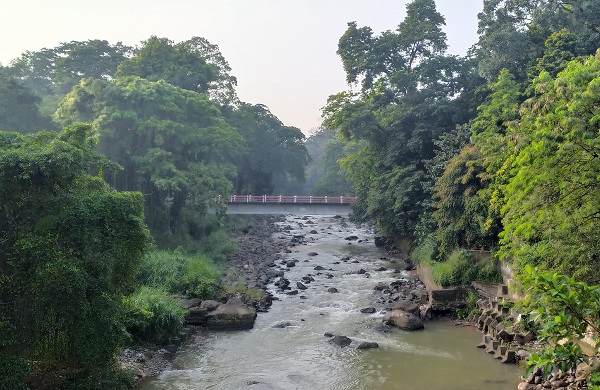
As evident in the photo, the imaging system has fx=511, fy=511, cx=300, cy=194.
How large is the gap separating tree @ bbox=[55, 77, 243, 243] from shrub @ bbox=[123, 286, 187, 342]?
36.9ft

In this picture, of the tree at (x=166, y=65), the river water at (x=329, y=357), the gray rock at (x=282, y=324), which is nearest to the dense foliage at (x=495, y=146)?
the river water at (x=329, y=357)

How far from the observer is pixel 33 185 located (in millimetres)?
12117

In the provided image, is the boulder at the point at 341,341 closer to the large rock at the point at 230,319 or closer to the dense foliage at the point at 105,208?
the large rock at the point at 230,319

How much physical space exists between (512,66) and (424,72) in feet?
22.4

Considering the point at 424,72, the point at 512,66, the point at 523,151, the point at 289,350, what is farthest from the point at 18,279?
the point at 424,72

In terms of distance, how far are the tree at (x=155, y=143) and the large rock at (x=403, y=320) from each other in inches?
566

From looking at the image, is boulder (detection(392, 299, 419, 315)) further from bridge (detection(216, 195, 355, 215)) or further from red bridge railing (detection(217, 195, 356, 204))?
red bridge railing (detection(217, 195, 356, 204))

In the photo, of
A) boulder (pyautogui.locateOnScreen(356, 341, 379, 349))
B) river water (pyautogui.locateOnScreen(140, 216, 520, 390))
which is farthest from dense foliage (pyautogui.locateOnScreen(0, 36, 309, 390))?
boulder (pyautogui.locateOnScreen(356, 341, 379, 349))

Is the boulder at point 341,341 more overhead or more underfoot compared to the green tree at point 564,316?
more underfoot

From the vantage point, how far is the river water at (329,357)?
1511 centimetres

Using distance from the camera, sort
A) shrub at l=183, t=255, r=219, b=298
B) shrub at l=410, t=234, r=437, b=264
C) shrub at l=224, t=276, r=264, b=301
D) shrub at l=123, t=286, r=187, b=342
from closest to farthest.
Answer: shrub at l=123, t=286, r=187, b=342 < shrub at l=183, t=255, r=219, b=298 < shrub at l=224, t=276, r=264, b=301 < shrub at l=410, t=234, r=437, b=264

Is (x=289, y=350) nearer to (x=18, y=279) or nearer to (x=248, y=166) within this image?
(x=18, y=279)

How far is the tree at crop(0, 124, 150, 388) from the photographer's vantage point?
11281 millimetres

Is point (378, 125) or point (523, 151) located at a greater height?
point (378, 125)
